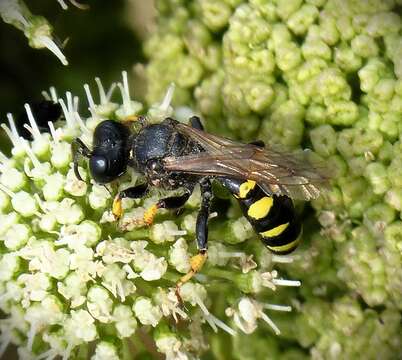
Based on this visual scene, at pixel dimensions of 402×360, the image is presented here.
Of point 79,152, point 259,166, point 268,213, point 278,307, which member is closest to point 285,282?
point 278,307

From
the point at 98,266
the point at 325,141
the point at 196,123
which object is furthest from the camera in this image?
the point at 196,123

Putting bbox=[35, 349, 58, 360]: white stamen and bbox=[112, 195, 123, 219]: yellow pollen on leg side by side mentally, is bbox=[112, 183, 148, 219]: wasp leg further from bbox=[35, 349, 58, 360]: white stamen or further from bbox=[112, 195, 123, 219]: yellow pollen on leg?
bbox=[35, 349, 58, 360]: white stamen

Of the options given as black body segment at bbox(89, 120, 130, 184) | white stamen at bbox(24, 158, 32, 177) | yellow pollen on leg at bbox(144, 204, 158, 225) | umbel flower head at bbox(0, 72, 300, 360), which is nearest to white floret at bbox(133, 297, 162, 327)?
umbel flower head at bbox(0, 72, 300, 360)

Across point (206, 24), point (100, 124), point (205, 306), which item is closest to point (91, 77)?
point (206, 24)

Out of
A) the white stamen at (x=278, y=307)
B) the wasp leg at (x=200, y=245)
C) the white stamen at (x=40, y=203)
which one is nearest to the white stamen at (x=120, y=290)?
the wasp leg at (x=200, y=245)

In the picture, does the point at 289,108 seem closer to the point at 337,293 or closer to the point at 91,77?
the point at 337,293

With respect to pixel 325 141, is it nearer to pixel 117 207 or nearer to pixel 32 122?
pixel 117 207
